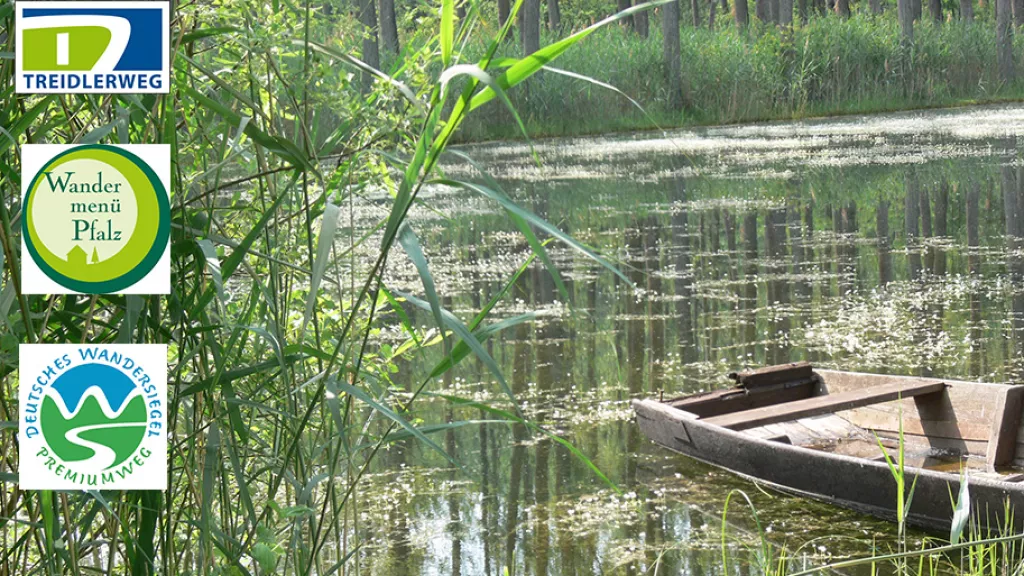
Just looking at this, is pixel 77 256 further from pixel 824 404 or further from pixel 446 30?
pixel 824 404

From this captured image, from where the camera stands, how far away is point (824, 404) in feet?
15.4

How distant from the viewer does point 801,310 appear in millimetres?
7008

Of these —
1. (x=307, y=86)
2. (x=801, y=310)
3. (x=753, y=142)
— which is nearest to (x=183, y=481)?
(x=307, y=86)

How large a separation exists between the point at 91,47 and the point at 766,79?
18.9 m

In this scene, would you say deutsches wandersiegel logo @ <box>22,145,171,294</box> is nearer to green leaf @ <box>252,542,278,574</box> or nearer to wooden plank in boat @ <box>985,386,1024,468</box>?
green leaf @ <box>252,542,278,574</box>

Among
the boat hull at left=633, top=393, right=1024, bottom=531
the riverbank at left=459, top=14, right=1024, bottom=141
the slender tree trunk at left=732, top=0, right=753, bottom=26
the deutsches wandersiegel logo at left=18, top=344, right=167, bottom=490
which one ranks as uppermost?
the slender tree trunk at left=732, top=0, right=753, bottom=26

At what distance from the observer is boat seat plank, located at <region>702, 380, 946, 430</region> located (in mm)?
4703

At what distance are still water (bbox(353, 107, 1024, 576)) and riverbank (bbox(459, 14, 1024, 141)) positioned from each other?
3973 mm

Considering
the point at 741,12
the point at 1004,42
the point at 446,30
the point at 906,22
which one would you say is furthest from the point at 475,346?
the point at 741,12

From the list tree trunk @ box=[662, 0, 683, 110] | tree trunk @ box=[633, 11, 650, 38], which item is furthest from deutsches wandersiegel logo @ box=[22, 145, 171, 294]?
tree trunk @ box=[633, 11, 650, 38]

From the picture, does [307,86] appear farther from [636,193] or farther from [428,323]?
[636,193]

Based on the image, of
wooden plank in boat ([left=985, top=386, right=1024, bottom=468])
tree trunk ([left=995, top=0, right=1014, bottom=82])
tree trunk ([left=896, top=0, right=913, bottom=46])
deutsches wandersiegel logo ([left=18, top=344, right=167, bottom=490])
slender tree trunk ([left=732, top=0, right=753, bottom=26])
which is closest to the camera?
deutsches wandersiegel logo ([left=18, top=344, right=167, bottom=490])

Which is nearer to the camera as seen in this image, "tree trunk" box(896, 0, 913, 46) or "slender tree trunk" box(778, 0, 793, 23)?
"tree trunk" box(896, 0, 913, 46)

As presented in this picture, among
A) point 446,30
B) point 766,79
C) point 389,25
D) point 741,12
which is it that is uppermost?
point 741,12
